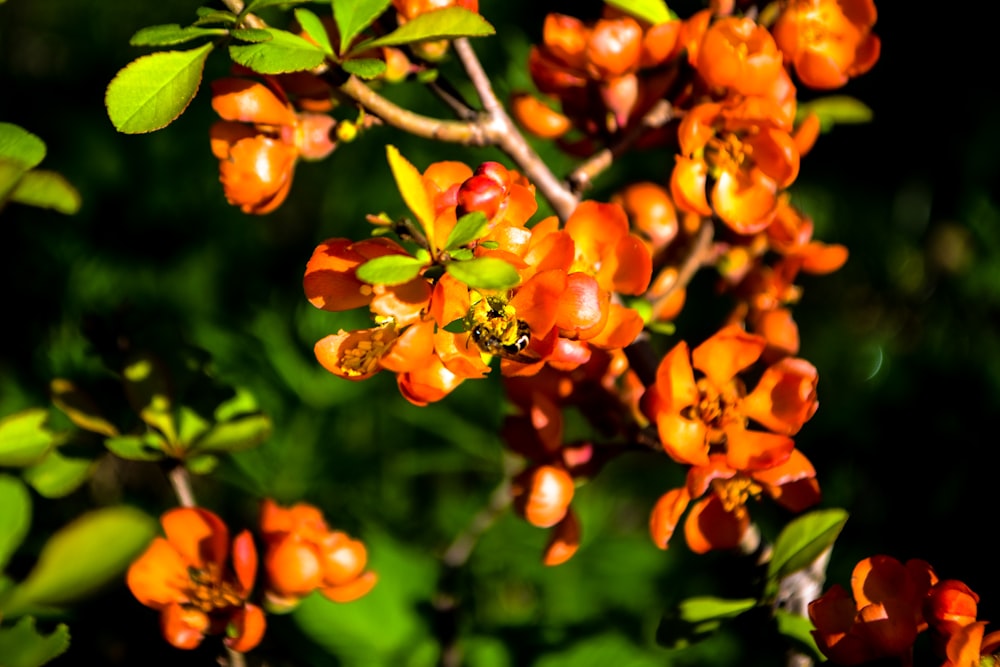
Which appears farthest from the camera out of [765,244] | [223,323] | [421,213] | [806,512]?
[223,323]

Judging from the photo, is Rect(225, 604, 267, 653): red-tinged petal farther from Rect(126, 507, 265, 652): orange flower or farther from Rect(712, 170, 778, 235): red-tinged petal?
Rect(712, 170, 778, 235): red-tinged petal

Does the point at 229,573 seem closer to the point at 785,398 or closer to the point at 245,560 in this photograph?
the point at 245,560

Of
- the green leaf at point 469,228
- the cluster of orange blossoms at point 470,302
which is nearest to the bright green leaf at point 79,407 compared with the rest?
the cluster of orange blossoms at point 470,302

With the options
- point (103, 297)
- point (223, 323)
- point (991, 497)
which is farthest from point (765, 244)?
point (103, 297)

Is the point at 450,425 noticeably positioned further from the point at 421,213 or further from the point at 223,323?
the point at 421,213

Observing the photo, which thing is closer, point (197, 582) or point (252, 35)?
point (252, 35)

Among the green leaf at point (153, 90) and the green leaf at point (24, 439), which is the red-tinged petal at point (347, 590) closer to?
the green leaf at point (24, 439)

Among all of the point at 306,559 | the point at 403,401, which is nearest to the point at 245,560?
the point at 306,559
